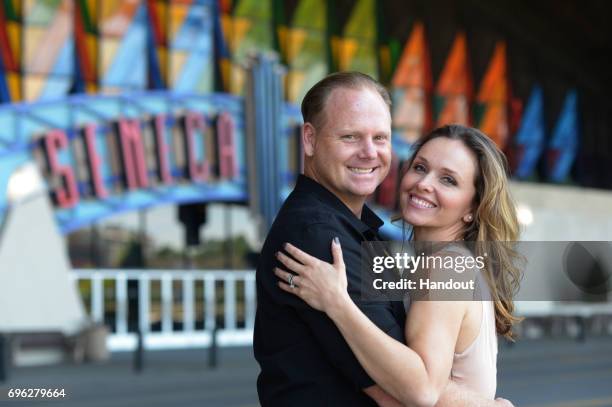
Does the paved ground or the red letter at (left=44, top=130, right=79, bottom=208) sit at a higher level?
the red letter at (left=44, top=130, right=79, bottom=208)

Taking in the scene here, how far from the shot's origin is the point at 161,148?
92.5ft

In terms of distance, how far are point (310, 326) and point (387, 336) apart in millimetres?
263

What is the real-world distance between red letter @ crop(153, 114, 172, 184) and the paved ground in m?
4.76

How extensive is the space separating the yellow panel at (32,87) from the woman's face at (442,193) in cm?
2510

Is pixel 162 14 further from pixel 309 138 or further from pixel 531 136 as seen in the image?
pixel 309 138

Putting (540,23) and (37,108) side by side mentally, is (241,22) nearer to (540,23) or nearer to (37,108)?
(37,108)

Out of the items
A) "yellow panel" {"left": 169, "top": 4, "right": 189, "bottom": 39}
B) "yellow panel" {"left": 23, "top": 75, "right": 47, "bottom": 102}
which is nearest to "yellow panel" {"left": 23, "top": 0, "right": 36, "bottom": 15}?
"yellow panel" {"left": 23, "top": 75, "right": 47, "bottom": 102}

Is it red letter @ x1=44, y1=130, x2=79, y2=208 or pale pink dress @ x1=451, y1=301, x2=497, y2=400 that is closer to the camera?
pale pink dress @ x1=451, y1=301, x2=497, y2=400

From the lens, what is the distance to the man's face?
3.59m

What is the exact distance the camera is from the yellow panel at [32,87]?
27.7 m

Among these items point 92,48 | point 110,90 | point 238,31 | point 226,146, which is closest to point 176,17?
point 238,31

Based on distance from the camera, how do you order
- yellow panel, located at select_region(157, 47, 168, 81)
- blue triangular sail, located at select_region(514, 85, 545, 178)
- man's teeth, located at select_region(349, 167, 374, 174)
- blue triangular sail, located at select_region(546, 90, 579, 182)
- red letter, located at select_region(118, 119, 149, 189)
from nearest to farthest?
1. man's teeth, located at select_region(349, 167, 374, 174)
2. red letter, located at select_region(118, 119, 149, 189)
3. yellow panel, located at select_region(157, 47, 168, 81)
4. blue triangular sail, located at select_region(514, 85, 545, 178)
5. blue triangular sail, located at select_region(546, 90, 579, 182)

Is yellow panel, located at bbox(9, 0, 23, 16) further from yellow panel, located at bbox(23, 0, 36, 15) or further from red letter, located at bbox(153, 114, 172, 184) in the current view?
red letter, located at bbox(153, 114, 172, 184)

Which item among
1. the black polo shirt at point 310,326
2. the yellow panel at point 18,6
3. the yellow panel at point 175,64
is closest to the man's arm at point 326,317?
the black polo shirt at point 310,326
